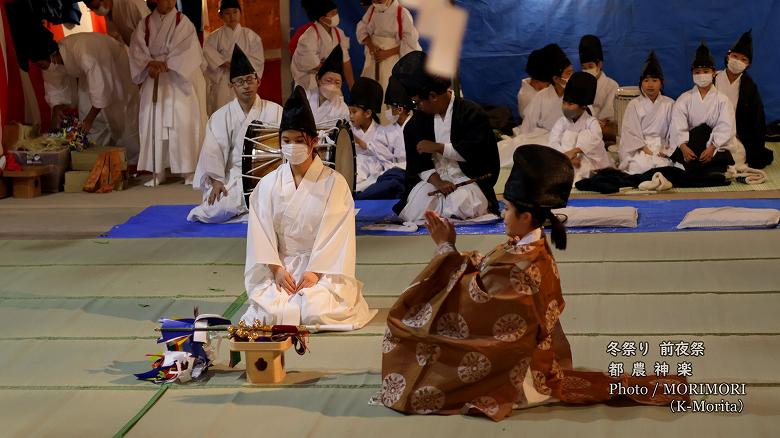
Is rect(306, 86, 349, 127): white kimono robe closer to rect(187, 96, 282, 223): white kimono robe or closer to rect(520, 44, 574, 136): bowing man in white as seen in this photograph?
rect(187, 96, 282, 223): white kimono robe

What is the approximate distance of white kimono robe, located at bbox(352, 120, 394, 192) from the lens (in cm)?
932

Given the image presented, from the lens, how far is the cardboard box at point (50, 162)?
9.46 meters

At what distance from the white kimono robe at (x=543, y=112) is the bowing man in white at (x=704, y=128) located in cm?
133

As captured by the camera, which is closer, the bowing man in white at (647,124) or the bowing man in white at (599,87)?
the bowing man in white at (647,124)

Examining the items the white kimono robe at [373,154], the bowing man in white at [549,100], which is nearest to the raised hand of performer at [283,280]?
the white kimono robe at [373,154]

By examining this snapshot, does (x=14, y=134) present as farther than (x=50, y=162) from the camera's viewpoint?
Yes

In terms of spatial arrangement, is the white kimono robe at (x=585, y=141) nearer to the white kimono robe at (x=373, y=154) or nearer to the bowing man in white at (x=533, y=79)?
the white kimono robe at (x=373, y=154)

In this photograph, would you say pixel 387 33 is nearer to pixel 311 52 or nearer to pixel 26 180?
pixel 311 52

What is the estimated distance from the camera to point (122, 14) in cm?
1066

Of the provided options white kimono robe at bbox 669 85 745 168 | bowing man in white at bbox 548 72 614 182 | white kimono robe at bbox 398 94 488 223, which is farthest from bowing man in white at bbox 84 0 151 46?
white kimono robe at bbox 669 85 745 168

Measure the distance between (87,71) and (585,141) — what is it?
15.3 ft

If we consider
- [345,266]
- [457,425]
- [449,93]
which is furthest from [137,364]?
[449,93]

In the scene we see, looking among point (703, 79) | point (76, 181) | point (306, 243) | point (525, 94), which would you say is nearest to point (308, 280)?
point (306, 243)

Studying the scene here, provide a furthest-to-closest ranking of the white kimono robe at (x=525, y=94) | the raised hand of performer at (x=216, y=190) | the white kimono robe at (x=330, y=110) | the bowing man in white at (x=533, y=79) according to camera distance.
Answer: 1. the white kimono robe at (x=525, y=94)
2. the bowing man in white at (x=533, y=79)
3. the white kimono robe at (x=330, y=110)
4. the raised hand of performer at (x=216, y=190)
